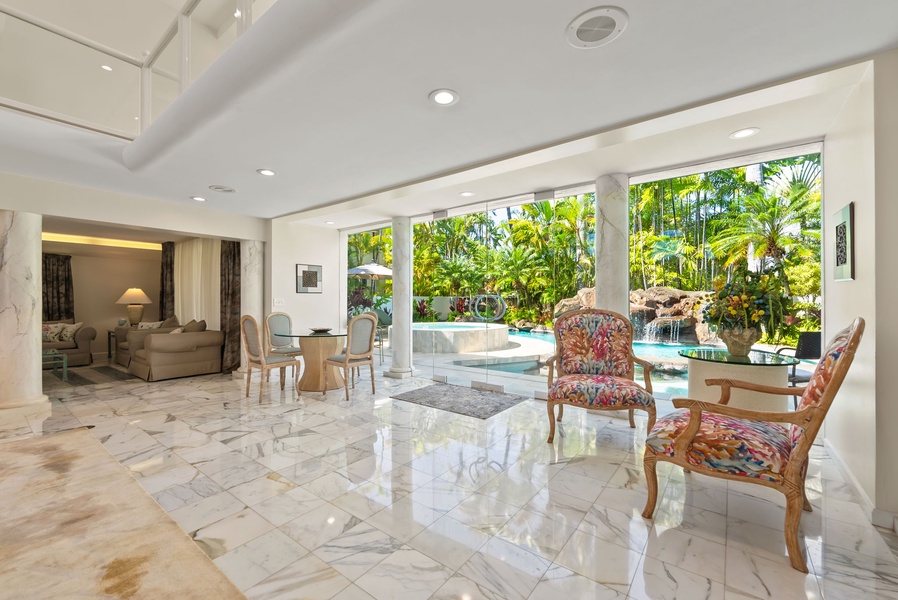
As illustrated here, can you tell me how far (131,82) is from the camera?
375cm

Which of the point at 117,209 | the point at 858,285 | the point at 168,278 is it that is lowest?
the point at 858,285

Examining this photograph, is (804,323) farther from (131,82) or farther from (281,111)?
(131,82)

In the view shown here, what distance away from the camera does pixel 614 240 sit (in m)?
4.11

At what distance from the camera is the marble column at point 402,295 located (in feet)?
20.4

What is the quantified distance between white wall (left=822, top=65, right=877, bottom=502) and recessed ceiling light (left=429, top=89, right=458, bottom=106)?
2.30 metres

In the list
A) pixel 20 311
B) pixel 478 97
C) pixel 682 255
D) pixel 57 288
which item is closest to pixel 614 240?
pixel 682 255

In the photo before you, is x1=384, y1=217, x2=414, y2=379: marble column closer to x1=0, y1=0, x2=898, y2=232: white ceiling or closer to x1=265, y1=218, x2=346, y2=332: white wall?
x1=265, y1=218, x2=346, y2=332: white wall

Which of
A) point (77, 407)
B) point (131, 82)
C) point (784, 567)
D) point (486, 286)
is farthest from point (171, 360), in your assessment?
point (784, 567)

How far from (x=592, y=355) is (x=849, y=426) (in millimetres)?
1694

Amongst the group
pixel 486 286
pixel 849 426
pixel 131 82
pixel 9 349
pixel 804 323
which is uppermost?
pixel 131 82

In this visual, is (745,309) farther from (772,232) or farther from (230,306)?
(230,306)

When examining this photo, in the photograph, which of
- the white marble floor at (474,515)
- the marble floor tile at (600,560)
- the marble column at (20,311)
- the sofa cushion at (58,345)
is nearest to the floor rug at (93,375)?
the sofa cushion at (58,345)

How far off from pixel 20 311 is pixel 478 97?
5.47m

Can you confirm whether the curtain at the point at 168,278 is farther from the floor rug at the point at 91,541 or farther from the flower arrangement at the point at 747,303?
the flower arrangement at the point at 747,303
